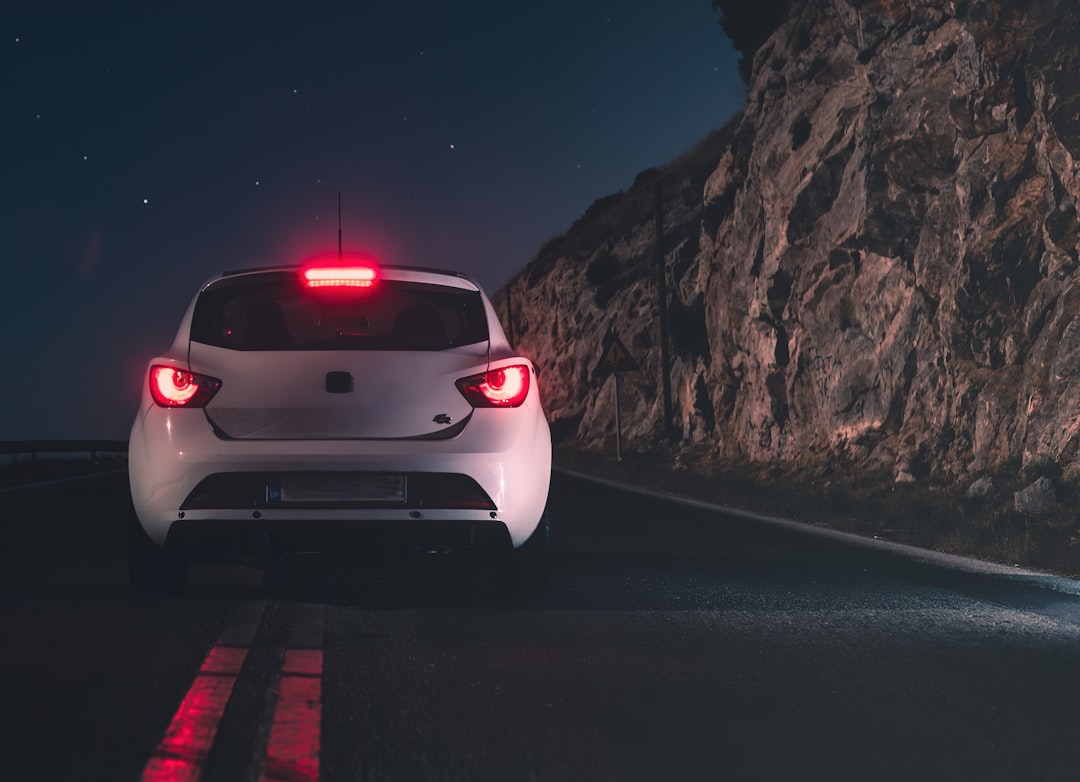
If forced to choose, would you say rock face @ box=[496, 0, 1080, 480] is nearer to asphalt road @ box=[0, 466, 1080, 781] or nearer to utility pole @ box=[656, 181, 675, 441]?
utility pole @ box=[656, 181, 675, 441]

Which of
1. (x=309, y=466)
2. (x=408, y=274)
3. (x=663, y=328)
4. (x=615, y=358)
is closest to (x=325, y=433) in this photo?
(x=309, y=466)

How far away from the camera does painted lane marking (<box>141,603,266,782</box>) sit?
13.3ft

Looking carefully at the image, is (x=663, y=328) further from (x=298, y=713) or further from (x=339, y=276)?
(x=298, y=713)

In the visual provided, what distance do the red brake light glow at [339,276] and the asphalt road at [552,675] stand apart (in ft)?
6.11

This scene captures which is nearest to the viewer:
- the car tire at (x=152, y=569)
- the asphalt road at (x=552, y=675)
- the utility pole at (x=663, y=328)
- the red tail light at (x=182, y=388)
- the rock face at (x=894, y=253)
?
the asphalt road at (x=552, y=675)

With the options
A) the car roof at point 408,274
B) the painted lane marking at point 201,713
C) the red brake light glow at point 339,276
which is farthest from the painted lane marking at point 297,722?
the car roof at point 408,274

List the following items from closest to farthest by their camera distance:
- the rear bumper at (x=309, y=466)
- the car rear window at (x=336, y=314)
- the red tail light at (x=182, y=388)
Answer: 1. the rear bumper at (x=309, y=466)
2. the red tail light at (x=182, y=388)
3. the car rear window at (x=336, y=314)

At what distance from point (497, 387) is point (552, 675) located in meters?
1.90

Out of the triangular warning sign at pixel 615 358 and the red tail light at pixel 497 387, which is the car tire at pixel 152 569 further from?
the triangular warning sign at pixel 615 358

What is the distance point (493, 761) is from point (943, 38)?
1992cm

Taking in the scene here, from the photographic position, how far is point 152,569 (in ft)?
24.4

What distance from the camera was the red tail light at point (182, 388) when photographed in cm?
678

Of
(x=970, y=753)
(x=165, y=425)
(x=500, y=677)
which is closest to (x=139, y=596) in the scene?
(x=165, y=425)

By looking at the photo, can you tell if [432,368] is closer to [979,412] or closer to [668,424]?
[979,412]
